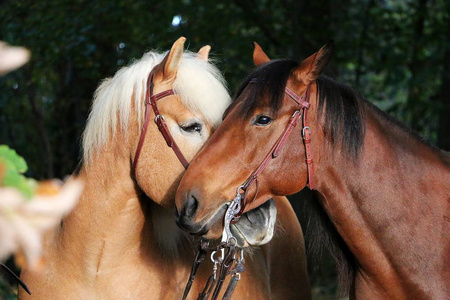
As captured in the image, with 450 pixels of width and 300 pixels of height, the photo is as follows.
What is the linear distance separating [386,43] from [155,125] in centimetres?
573

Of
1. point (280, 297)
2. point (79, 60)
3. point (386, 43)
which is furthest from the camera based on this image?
point (386, 43)

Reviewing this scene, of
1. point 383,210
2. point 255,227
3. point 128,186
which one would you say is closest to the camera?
point 383,210

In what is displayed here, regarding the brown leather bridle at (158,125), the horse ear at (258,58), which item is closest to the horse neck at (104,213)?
the brown leather bridle at (158,125)

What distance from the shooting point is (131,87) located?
9.38ft

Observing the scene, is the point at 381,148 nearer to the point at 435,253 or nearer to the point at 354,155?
the point at 354,155

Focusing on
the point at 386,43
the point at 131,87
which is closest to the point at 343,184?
the point at 131,87

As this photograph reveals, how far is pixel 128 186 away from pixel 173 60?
67 centimetres

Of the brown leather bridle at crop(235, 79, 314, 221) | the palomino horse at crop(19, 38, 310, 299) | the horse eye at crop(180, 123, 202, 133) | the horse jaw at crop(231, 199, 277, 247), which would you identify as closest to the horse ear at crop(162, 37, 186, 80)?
the palomino horse at crop(19, 38, 310, 299)

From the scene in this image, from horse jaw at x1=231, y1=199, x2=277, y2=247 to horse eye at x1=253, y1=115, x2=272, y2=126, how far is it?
0.43m

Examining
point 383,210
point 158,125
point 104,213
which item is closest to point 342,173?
point 383,210

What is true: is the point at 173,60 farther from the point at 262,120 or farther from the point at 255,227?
the point at 255,227

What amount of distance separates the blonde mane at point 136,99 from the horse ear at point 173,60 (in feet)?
0.13

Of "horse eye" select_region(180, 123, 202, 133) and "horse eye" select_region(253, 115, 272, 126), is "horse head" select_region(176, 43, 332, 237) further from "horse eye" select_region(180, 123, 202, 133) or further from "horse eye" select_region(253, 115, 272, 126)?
"horse eye" select_region(180, 123, 202, 133)

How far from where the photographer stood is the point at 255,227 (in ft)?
8.81
